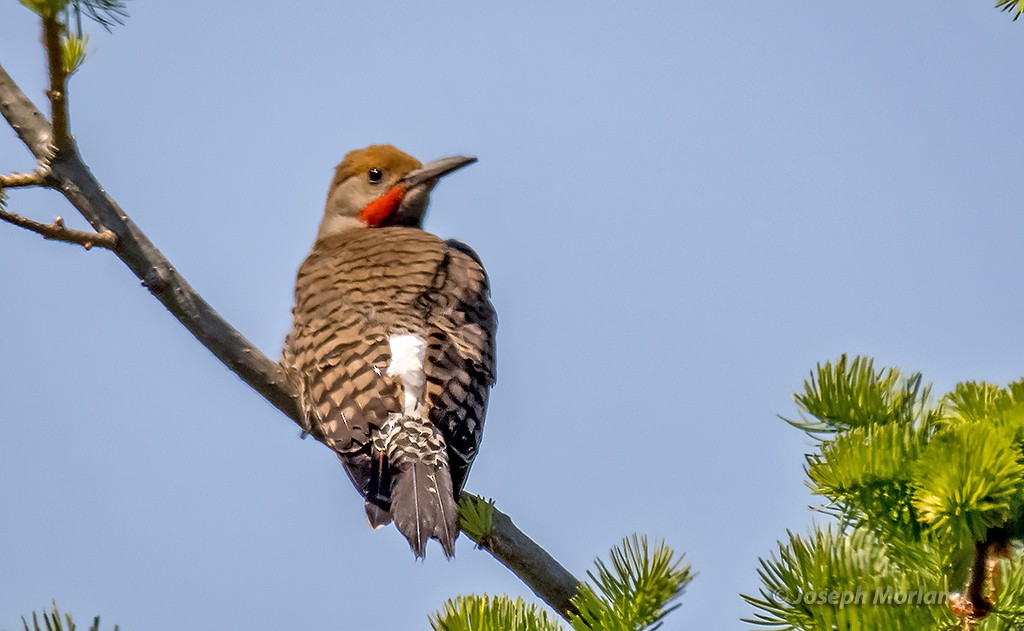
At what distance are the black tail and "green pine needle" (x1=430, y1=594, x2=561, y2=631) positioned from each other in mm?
1521

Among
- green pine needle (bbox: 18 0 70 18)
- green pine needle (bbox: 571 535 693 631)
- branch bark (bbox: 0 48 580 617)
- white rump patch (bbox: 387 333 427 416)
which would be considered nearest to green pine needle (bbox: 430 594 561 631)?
green pine needle (bbox: 571 535 693 631)

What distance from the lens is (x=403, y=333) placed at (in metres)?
4.92

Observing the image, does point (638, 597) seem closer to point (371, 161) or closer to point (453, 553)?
point (453, 553)

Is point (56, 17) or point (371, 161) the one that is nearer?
point (56, 17)

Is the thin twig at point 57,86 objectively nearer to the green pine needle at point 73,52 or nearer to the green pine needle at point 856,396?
the green pine needle at point 73,52

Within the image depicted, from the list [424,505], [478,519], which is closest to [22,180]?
[424,505]

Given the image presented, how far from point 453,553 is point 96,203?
172 centimetres

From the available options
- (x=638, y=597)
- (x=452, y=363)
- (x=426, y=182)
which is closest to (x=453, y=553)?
(x=452, y=363)

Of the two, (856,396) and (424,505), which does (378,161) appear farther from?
(856,396)

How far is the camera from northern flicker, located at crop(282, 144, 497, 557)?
4.18 meters

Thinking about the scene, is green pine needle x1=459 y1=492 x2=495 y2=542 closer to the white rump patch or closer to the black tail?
the black tail

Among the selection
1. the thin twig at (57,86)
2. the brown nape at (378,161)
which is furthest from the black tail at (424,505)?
the brown nape at (378,161)

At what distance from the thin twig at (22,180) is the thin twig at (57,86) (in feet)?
0.39

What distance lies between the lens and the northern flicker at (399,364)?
164 inches
